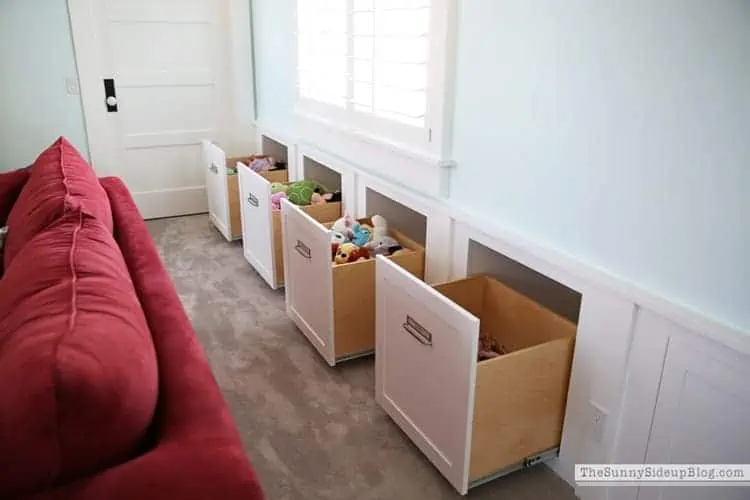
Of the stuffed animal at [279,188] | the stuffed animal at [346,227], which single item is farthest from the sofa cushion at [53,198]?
the stuffed animal at [279,188]

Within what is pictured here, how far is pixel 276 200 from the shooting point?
320cm

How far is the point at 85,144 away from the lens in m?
4.10

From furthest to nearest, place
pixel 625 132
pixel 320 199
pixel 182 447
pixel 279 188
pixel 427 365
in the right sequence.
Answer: pixel 279 188, pixel 320 199, pixel 427 365, pixel 625 132, pixel 182 447

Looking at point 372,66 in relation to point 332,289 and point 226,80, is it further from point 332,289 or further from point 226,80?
point 226,80

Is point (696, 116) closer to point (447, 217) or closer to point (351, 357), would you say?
point (447, 217)

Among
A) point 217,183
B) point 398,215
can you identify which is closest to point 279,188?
point 217,183

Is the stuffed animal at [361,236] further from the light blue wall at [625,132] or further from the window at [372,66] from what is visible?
the light blue wall at [625,132]

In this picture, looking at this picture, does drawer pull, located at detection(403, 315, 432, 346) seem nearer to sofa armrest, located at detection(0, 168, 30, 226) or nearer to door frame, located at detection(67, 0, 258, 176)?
sofa armrest, located at detection(0, 168, 30, 226)

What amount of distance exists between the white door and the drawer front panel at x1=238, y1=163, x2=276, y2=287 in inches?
47.7

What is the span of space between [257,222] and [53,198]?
1.57m

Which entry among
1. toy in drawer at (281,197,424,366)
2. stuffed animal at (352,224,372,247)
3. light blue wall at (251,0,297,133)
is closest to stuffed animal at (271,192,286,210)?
toy in drawer at (281,197,424,366)

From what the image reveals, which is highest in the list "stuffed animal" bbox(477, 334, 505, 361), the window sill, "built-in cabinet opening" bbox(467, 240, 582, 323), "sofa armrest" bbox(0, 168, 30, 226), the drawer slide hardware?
the window sill

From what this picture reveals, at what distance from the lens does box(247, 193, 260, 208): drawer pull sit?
3172 millimetres

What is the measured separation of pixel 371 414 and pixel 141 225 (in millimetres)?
1039
